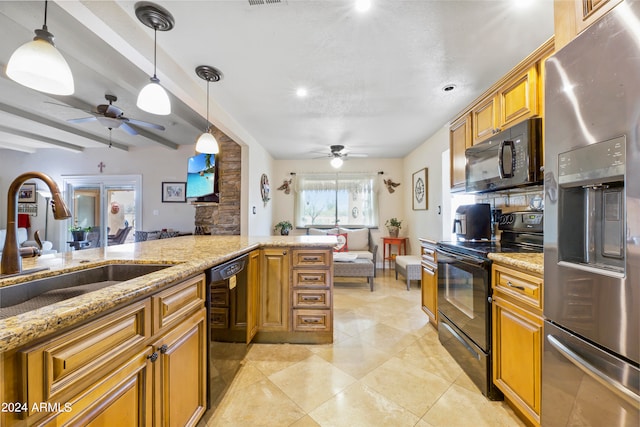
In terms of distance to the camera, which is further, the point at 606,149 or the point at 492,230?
the point at 492,230

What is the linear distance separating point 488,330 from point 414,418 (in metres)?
0.68

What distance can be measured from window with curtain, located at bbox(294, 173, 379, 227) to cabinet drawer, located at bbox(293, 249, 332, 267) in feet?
11.5

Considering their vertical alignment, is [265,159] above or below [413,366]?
above

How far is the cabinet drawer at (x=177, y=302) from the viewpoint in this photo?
3.24ft

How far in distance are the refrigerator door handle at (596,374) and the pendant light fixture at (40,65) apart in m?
2.38

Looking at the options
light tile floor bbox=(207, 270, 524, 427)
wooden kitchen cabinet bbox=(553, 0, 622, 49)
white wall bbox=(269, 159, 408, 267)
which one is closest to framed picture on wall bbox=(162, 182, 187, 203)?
white wall bbox=(269, 159, 408, 267)

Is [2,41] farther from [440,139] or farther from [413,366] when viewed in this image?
[440,139]

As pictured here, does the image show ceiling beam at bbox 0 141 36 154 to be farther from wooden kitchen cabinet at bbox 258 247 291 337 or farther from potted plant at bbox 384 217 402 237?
potted plant at bbox 384 217 402 237

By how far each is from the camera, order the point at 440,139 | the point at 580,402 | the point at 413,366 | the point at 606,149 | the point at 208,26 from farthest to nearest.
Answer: the point at 440,139, the point at 413,366, the point at 208,26, the point at 580,402, the point at 606,149

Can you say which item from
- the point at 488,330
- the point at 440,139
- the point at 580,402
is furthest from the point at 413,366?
the point at 440,139

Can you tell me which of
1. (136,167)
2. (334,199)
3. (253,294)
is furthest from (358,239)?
(136,167)

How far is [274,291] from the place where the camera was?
87.0 inches

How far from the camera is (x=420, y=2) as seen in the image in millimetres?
1515

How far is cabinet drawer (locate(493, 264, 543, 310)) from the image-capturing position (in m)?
1.22
